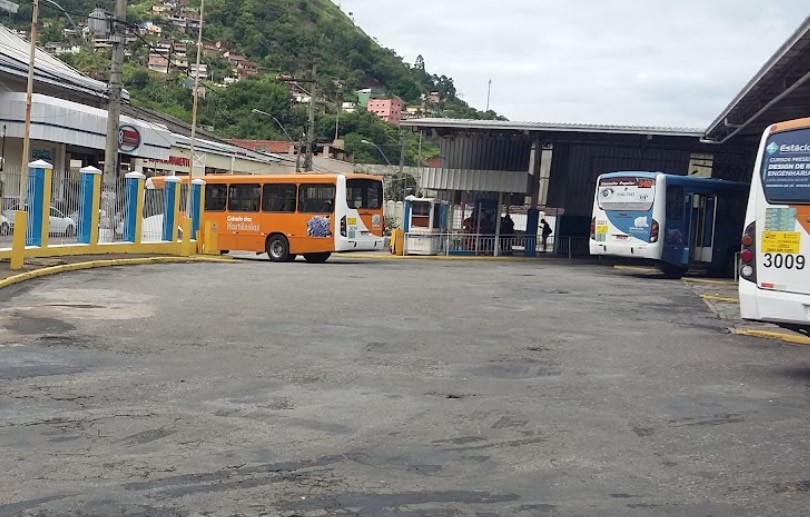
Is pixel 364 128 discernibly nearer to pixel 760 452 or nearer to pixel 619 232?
pixel 619 232

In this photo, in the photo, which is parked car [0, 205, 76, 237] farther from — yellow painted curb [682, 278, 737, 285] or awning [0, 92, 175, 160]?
yellow painted curb [682, 278, 737, 285]

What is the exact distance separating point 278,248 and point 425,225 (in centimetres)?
1130

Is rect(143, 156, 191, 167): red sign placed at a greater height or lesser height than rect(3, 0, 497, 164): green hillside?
lesser

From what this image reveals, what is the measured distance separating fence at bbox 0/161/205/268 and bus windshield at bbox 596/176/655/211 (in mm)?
12618

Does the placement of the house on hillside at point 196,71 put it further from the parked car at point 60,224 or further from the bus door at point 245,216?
the parked car at point 60,224

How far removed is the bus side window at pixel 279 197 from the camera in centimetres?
2948

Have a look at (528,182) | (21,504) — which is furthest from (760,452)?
(528,182)

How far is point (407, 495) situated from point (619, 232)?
23.0m

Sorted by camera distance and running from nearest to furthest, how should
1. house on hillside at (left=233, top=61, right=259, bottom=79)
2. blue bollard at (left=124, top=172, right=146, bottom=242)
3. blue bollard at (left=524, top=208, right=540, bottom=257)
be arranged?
blue bollard at (left=124, top=172, right=146, bottom=242), blue bollard at (left=524, top=208, right=540, bottom=257), house on hillside at (left=233, top=61, right=259, bottom=79)

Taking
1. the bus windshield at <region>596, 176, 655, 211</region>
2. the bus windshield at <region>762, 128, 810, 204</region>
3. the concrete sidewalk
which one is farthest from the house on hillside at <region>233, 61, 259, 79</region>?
the bus windshield at <region>762, 128, 810, 204</region>

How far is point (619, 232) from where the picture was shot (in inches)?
1078

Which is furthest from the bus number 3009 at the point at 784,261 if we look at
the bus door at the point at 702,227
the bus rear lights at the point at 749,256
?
the bus door at the point at 702,227

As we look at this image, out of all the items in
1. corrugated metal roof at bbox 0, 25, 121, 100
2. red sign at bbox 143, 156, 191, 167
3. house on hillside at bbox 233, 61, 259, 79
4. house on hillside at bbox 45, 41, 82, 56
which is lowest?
red sign at bbox 143, 156, 191, 167

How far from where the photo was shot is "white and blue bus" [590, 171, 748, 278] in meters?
26.6
